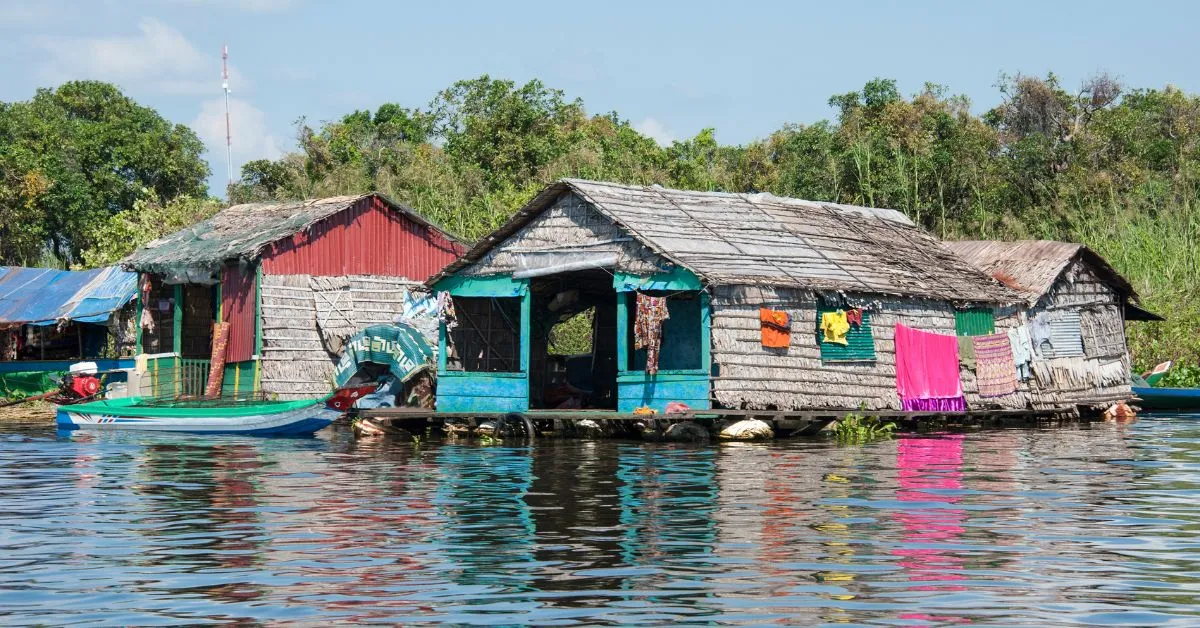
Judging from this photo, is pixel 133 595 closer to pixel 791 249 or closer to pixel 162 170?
pixel 791 249

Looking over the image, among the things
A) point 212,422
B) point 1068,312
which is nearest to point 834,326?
point 1068,312

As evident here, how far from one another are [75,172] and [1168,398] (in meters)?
35.1

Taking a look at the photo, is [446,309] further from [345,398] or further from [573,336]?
[573,336]

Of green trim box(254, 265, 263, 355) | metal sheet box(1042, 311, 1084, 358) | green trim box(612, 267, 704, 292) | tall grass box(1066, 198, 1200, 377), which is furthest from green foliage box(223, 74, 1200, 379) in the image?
green trim box(612, 267, 704, 292)

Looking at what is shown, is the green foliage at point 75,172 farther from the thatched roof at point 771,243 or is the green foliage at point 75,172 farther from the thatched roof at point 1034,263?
the thatched roof at point 1034,263

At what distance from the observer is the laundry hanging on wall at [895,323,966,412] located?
2291 centimetres

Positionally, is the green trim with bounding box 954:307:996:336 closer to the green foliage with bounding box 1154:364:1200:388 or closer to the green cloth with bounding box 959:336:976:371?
the green cloth with bounding box 959:336:976:371

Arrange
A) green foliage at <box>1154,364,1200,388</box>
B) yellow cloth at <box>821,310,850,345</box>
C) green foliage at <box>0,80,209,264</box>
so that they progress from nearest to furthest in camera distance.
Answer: yellow cloth at <box>821,310,850,345</box> → green foliage at <box>1154,364,1200,388</box> → green foliage at <box>0,80,209,264</box>

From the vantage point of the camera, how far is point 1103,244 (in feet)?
101

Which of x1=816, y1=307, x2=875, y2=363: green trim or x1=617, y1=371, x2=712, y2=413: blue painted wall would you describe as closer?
x1=617, y1=371, x2=712, y2=413: blue painted wall

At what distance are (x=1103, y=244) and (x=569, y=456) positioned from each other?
1735cm

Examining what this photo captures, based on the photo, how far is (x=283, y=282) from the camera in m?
26.4

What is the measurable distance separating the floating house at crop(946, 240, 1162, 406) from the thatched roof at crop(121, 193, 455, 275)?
11130 mm

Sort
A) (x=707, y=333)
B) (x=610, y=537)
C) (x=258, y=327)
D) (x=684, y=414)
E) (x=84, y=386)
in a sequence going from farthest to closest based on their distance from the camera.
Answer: (x=258, y=327)
(x=84, y=386)
(x=707, y=333)
(x=684, y=414)
(x=610, y=537)
